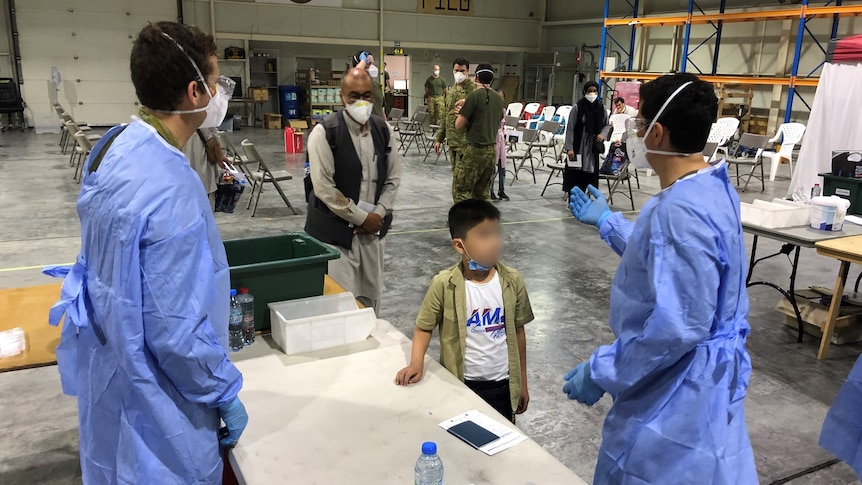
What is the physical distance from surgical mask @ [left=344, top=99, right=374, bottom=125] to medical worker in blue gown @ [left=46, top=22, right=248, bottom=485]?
148cm

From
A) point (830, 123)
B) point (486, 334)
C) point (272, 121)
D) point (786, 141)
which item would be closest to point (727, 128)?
point (786, 141)

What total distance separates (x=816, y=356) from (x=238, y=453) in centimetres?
389

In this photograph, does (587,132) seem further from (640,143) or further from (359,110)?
(640,143)

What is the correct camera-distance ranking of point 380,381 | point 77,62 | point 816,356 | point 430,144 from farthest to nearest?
point 77,62 < point 430,144 < point 816,356 < point 380,381

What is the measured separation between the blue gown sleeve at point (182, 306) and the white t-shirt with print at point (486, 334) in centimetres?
97

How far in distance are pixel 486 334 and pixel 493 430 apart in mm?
499

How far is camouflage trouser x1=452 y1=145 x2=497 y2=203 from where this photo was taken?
690cm

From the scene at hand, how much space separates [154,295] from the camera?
137 centimetres

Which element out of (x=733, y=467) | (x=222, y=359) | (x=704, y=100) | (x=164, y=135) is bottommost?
(x=733, y=467)

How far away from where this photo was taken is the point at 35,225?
22.4ft

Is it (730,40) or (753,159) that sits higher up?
(730,40)

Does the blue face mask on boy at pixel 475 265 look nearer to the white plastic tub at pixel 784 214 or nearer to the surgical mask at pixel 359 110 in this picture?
the surgical mask at pixel 359 110

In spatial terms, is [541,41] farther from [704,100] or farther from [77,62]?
[704,100]

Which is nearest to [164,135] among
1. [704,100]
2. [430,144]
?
[704,100]
